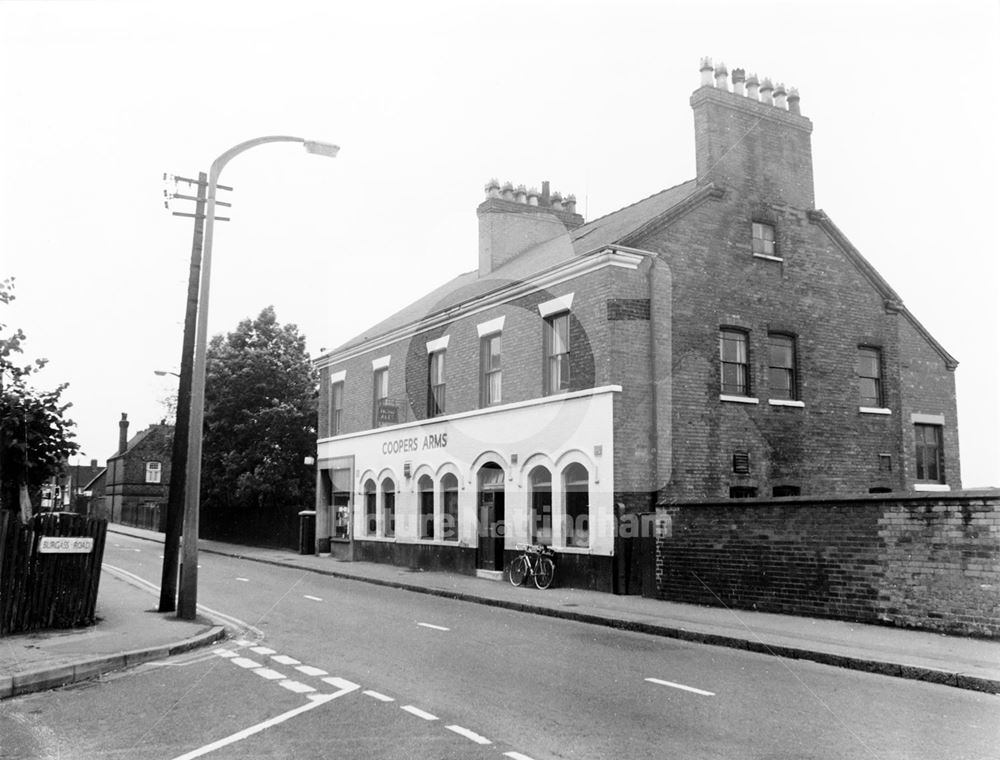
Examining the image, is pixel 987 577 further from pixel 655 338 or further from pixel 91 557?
pixel 91 557

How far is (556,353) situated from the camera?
68.0 ft

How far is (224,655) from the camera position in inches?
433

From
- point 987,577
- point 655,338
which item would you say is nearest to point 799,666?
point 987,577

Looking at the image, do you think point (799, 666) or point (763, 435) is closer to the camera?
point (799, 666)

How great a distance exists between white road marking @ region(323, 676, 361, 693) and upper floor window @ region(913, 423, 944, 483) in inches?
751

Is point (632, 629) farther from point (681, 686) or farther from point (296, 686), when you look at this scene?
point (296, 686)

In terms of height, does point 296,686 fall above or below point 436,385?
below

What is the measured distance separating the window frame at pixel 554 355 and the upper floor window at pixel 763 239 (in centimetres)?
527

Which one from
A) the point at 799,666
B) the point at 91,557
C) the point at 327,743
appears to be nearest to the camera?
the point at 327,743

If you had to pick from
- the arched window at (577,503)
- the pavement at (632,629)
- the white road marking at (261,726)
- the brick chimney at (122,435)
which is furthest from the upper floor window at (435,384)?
the brick chimney at (122,435)

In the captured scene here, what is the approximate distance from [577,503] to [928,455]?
10.6 meters

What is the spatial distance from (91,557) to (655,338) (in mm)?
11927

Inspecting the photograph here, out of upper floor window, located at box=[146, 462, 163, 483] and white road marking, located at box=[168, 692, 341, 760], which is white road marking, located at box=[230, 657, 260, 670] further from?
upper floor window, located at box=[146, 462, 163, 483]

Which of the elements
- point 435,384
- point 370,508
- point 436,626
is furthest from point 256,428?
point 436,626
